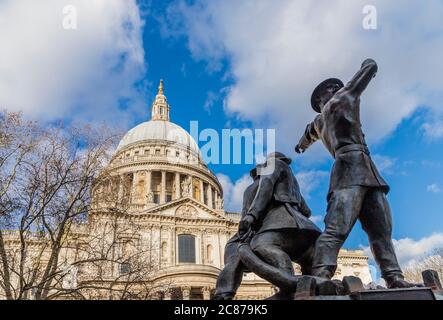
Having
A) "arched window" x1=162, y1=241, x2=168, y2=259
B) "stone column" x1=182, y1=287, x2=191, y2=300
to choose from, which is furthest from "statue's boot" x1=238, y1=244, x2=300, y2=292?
"arched window" x1=162, y1=241, x2=168, y2=259

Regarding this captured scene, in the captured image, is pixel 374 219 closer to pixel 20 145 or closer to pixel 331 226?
pixel 331 226

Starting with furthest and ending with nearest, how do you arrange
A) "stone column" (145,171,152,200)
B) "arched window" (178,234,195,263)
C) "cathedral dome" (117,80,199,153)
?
1. "cathedral dome" (117,80,199,153)
2. "stone column" (145,171,152,200)
3. "arched window" (178,234,195,263)

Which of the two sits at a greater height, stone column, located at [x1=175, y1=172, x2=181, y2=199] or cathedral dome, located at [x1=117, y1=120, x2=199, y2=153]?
cathedral dome, located at [x1=117, y1=120, x2=199, y2=153]

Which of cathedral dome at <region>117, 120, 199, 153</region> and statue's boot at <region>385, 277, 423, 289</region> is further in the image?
cathedral dome at <region>117, 120, 199, 153</region>

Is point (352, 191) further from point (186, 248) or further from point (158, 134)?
point (158, 134)

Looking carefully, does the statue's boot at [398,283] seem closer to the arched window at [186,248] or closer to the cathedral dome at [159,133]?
the arched window at [186,248]

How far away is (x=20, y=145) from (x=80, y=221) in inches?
158

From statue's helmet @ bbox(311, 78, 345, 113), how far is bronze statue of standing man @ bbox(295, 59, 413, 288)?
251 millimetres

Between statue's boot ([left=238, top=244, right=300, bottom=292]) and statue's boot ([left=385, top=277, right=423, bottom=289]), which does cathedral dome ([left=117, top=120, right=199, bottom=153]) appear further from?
statue's boot ([left=385, top=277, right=423, bottom=289])

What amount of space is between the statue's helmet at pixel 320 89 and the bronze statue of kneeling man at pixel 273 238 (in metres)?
0.94

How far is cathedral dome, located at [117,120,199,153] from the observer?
61919 millimetres

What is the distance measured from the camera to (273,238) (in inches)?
169

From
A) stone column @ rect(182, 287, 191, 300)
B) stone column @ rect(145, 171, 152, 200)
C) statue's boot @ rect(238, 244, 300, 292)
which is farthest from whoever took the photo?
stone column @ rect(145, 171, 152, 200)
